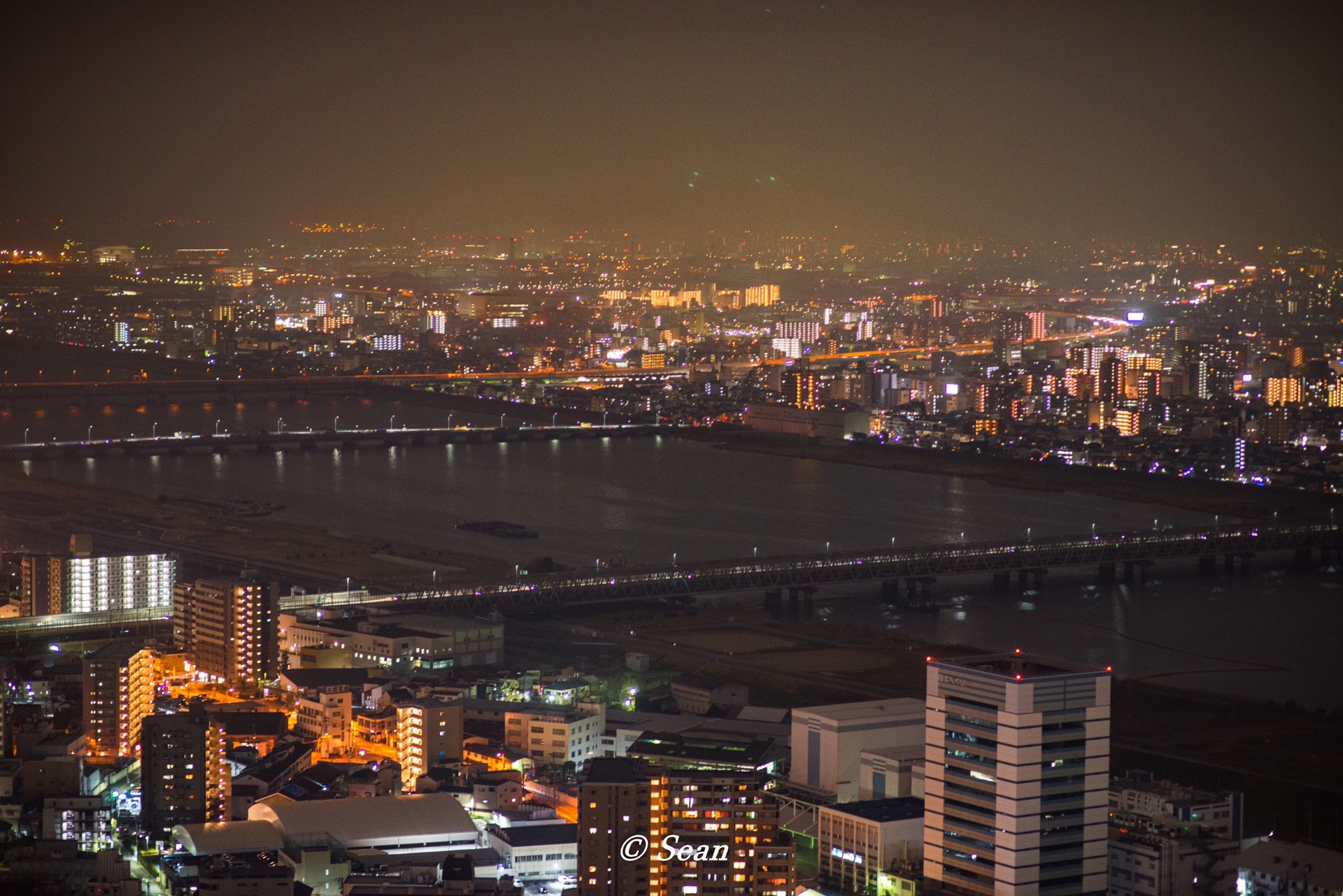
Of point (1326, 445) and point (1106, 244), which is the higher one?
point (1106, 244)

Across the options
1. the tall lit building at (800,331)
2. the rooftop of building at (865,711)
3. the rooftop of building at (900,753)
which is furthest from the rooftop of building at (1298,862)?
the tall lit building at (800,331)

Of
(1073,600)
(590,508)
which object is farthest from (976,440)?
(1073,600)

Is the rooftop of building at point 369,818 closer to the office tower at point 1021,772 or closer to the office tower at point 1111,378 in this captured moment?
the office tower at point 1021,772

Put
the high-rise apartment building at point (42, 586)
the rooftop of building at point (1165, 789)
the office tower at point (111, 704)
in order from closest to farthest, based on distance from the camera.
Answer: the rooftop of building at point (1165, 789) < the office tower at point (111, 704) < the high-rise apartment building at point (42, 586)

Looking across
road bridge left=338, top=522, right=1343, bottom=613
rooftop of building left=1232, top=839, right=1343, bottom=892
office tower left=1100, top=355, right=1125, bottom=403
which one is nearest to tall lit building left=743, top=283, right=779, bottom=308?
office tower left=1100, top=355, right=1125, bottom=403

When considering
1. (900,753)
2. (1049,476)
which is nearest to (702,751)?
(900,753)

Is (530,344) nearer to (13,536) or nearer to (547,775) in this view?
(13,536)
